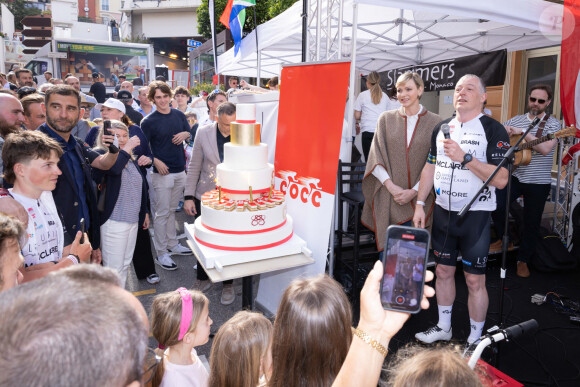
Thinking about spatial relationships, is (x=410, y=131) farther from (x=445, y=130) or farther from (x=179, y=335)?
(x=179, y=335)

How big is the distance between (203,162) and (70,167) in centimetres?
142

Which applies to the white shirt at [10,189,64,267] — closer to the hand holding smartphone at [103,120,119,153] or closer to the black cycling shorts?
the hand holding smartphone at [103,120,119,153]

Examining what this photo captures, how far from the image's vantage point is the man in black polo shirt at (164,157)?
4.93 metres

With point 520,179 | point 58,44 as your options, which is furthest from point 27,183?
point 58,44

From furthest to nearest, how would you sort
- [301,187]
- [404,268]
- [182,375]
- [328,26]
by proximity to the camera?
[328,26] → [301,187] → [182,375] → [404,268]

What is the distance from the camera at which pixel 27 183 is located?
2318 millimetres

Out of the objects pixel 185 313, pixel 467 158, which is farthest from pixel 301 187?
pixel 185 313

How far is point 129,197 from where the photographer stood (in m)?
3.70

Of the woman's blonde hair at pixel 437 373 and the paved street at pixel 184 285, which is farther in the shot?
the paved street at pixel 184 285

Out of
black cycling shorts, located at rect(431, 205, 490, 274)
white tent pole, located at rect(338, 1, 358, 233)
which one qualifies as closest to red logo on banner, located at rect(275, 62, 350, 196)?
white tent pole, located at rect(338, 1, 358, 233)

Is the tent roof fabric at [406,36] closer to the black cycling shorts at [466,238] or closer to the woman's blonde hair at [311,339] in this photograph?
the black cycling shorts at [466,238]

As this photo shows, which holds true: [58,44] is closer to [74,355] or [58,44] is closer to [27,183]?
[27,183]

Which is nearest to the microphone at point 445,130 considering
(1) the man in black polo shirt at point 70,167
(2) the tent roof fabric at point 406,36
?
(2) the tent roof fabric at point 406,36

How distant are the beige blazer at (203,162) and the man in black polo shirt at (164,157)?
0.87 m
